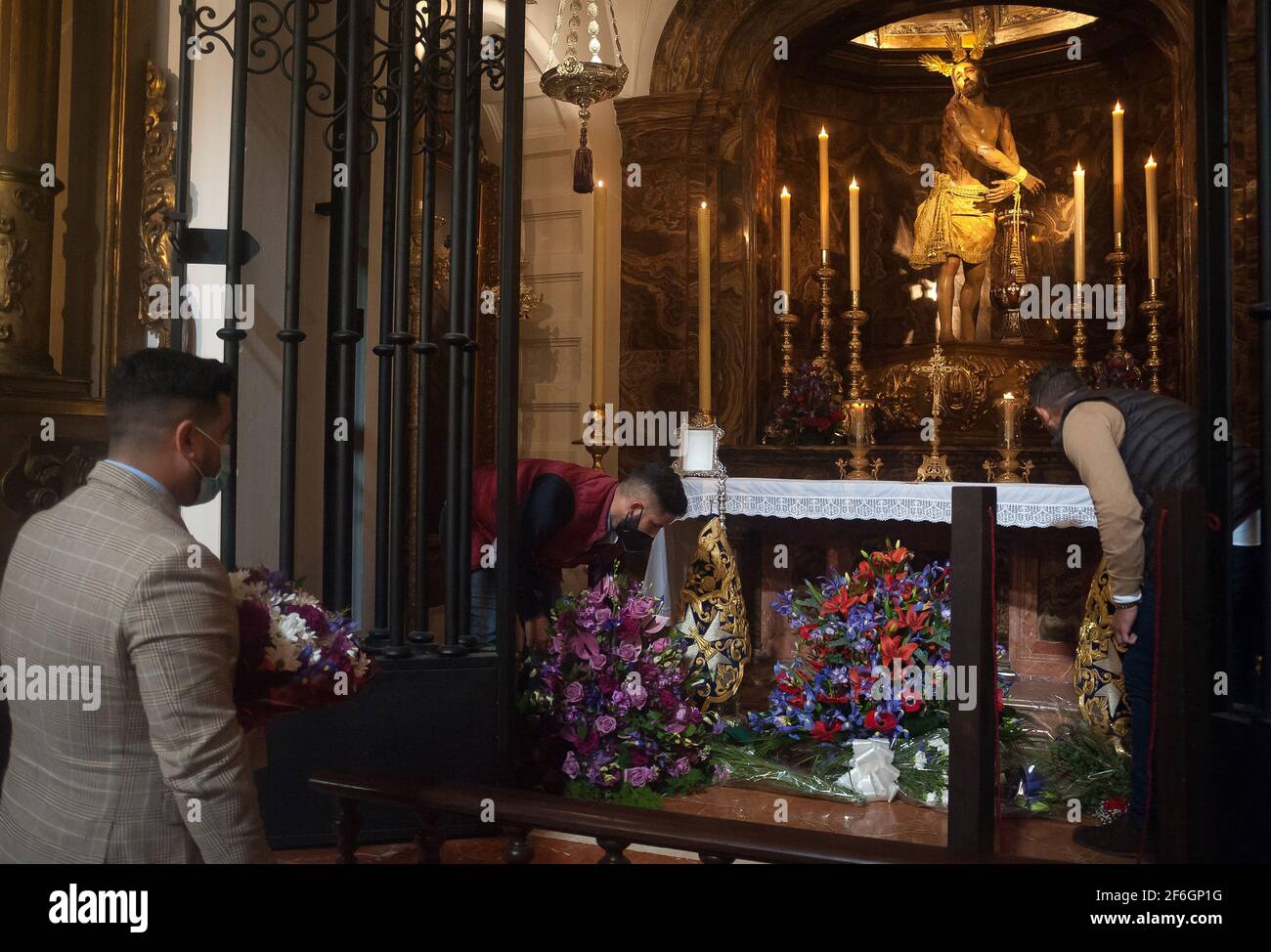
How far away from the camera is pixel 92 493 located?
6.35ft

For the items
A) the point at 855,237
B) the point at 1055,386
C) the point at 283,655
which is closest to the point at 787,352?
the point at 855,237

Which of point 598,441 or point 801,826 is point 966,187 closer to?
point 598,441

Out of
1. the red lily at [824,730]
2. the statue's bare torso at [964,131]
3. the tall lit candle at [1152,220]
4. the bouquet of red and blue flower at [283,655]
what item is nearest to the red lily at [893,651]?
the red lily at [824,730]

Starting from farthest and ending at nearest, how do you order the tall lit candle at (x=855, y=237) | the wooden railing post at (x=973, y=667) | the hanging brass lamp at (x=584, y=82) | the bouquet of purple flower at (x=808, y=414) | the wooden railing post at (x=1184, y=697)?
the bouquet of purple flower at (x=808, y=414) → the hanging brass lamp at (x=584, y=82) → the tall lit candle at (x=855, y=237) → the wooden railing post at (x=1184, y=697) → the wooden railing post at (x=973, y=667)

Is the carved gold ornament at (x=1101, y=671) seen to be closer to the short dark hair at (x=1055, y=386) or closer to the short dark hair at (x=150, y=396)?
the short dark hair at (x=1055, y=386)

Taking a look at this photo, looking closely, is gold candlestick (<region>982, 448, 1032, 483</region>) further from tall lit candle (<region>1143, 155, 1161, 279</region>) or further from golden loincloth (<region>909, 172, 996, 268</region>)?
golden loincloth (<region>909, 172, 996, 268</region>)

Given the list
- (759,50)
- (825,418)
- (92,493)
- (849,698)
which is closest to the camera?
(92,493)

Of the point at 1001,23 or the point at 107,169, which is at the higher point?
the point at 1001,23

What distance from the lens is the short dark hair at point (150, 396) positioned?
1.97 m

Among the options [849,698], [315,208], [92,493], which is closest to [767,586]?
[849,698]

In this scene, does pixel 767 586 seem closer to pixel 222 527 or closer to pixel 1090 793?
pixel 1090 793

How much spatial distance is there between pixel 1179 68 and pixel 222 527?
6.43 meters

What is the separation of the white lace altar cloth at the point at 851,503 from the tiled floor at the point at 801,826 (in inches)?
55.1

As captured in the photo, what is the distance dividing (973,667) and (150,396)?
1.64 m
